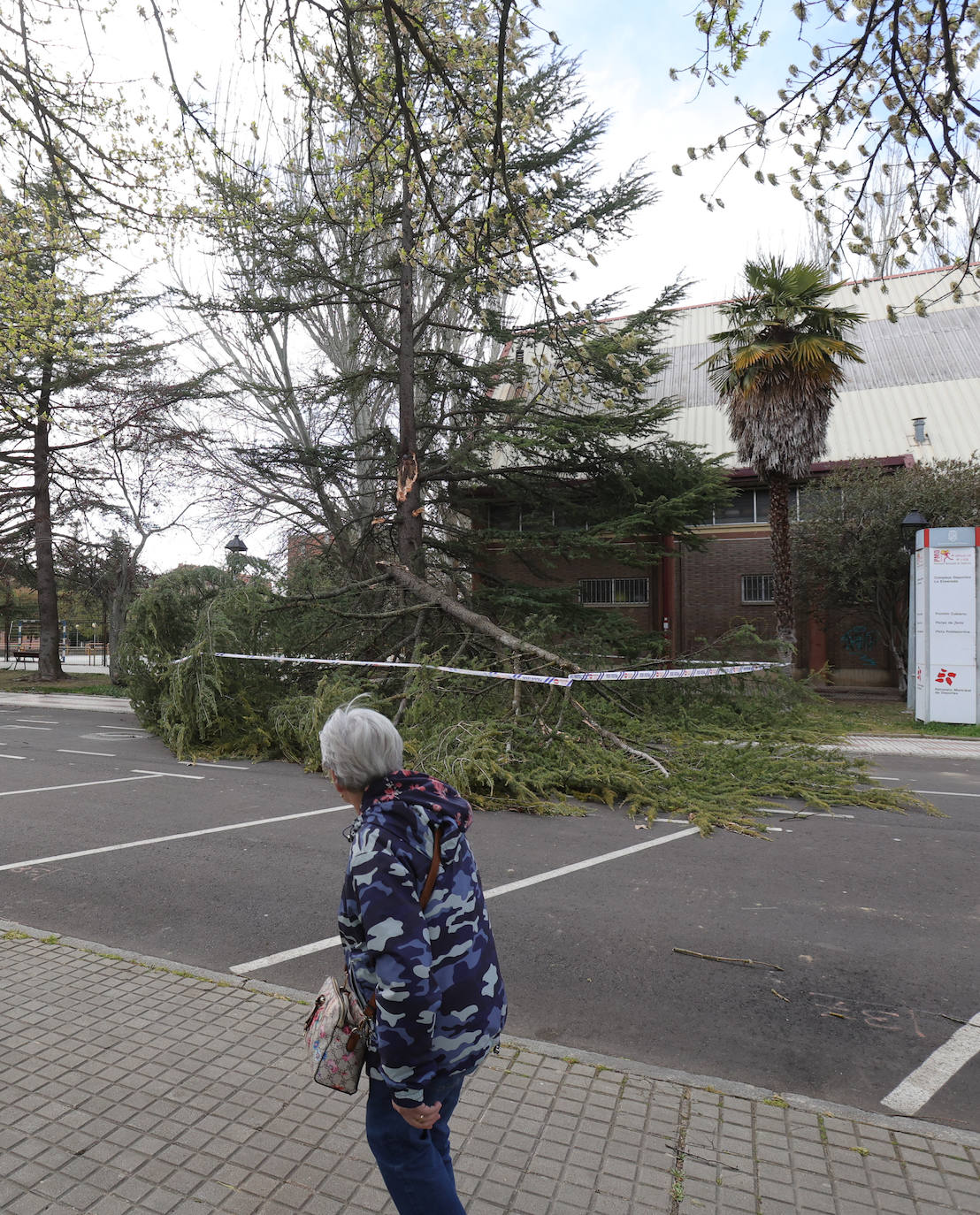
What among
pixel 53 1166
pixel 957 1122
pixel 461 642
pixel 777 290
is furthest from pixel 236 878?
pixel 777 290

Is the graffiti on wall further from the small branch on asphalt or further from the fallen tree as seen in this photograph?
the small branch on asphalt

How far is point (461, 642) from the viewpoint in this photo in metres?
12.8

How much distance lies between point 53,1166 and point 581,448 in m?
14.3

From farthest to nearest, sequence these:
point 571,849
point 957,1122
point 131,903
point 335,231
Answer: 1. point 335,231
2. point 571,849
3. point 131,903
4. point 957,1122

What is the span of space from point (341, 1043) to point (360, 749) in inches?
29.5

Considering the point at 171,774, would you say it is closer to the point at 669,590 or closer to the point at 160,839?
the point at 160,839

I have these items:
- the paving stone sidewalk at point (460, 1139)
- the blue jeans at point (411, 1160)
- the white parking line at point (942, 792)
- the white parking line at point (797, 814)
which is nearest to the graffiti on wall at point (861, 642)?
the white parking line at point (942, 792)

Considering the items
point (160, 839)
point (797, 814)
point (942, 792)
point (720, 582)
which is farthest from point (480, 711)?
point (720, 582)

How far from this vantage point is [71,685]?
2758cm

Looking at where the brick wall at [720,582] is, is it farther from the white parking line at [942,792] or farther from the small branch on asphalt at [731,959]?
the small branch on asphalt at [731,959]

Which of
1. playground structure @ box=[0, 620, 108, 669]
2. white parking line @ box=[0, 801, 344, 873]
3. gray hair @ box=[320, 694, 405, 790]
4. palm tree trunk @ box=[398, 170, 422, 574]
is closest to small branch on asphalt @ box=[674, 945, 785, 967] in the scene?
gray hair @ box=[320, 694, 405, 790]

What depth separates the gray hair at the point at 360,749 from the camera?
7.57 ft

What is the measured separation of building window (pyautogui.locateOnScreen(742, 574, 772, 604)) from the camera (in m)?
26.3

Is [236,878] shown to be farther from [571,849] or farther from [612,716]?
[612,716]
